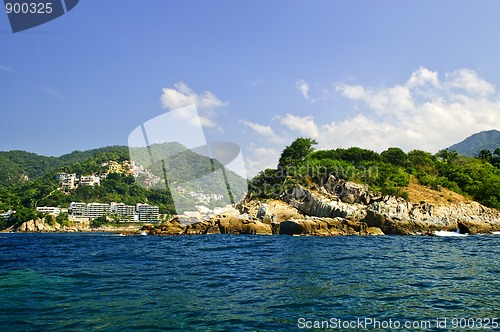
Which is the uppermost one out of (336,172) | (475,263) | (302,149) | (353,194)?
(302,149)

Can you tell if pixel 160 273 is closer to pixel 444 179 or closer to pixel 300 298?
pixel 300 298

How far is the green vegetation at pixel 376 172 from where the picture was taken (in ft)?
181

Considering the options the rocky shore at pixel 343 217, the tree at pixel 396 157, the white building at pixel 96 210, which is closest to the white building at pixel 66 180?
the white building at pixel 96 210

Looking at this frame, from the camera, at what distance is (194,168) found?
290 feet

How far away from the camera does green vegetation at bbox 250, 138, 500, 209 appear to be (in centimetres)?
5509

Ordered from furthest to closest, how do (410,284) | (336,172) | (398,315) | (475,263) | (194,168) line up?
(194,168)
(336,172)
(475,263)
(410,284)
(398,315)

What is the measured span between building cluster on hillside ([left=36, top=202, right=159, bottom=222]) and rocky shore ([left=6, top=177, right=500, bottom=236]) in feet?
275

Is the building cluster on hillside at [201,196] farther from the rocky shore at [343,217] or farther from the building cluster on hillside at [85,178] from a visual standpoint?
the rocky shore at [343,217]

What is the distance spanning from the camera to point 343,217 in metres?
44.8

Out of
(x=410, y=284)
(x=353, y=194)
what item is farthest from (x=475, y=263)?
(x=353, y=194)

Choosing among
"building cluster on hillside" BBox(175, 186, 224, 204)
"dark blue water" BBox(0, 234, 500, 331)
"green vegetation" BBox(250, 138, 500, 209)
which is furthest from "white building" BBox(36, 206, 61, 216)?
"dark blue water" BBox(0, 234, 500, 331)

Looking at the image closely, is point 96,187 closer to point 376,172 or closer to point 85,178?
point 85,178

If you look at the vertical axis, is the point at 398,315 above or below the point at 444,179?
below

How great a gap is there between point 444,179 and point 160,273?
201ft
